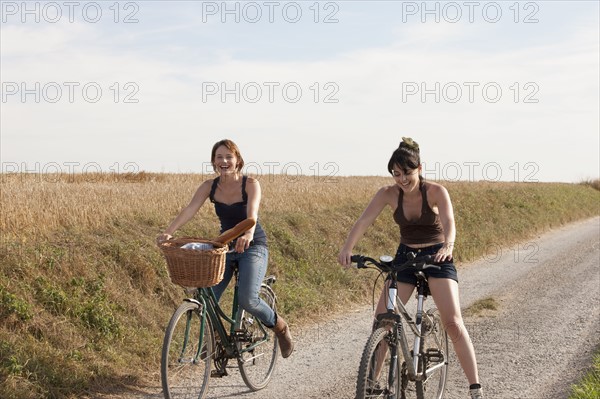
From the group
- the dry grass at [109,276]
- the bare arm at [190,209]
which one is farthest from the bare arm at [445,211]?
the dry grass at [109,276]

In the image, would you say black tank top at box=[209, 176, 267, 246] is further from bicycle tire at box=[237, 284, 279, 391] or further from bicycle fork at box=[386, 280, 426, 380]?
bicycle fork at box=[386, 280, 426, 380]

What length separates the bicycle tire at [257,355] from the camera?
7502 millimetres

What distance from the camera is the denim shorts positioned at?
19.1ft

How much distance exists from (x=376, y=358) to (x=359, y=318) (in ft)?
21.6

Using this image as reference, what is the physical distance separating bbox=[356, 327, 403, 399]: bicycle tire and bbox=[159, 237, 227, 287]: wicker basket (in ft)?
5.32

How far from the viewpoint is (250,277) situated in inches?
275

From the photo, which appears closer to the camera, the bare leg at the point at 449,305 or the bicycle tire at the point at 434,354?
the bare leg at the point at 449,305

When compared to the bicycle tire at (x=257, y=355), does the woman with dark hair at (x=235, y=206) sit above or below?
above

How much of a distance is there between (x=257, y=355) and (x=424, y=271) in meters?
2.52

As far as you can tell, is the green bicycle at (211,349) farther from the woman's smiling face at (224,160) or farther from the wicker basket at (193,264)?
the woman's smiling face at (224,160)

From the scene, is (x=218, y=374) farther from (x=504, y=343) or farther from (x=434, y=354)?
(x=504, y=343)

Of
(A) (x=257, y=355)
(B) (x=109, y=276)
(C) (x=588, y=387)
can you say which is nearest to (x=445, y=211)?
(C) (x=588, y=387)

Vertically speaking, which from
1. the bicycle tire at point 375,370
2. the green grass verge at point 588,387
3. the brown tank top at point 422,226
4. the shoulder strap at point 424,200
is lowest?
the green grass verge at point 588,387

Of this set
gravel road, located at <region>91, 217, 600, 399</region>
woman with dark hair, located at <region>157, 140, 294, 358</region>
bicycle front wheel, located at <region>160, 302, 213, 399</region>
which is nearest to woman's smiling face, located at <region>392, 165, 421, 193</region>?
woman with dark hair, located at <region>157, 140, 294, 358</region>
